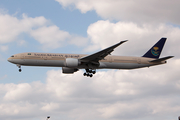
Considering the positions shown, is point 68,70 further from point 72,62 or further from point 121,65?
point 121,65

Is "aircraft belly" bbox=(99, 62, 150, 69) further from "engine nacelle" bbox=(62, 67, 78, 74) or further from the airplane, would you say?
"engine nacelle" bbox=(62, 67, 78, 74)

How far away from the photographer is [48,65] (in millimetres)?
42969

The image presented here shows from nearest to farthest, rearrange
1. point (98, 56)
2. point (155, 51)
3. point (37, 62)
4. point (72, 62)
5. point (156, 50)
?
point (72, 62), point (37, 62), point (98, 56), point (155, 51), point (156, 50)

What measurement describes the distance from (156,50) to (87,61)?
15.1m

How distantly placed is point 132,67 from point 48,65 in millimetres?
15161

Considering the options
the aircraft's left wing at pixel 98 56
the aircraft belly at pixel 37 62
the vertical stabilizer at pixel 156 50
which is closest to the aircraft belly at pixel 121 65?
the aircraft's left wing at pixel 98 56

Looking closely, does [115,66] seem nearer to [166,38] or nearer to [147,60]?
[147,60]

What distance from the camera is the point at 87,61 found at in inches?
1711

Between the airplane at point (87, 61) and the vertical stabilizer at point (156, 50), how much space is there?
0.46m

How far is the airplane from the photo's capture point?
42312 millimetres

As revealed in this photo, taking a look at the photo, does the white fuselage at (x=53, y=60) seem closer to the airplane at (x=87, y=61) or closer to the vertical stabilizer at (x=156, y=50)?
the airplane at (x=87, y=61)

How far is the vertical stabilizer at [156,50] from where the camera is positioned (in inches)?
1948

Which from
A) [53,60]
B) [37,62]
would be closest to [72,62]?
[53,60]

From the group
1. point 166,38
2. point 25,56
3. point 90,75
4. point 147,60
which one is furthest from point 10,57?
point 166,38
